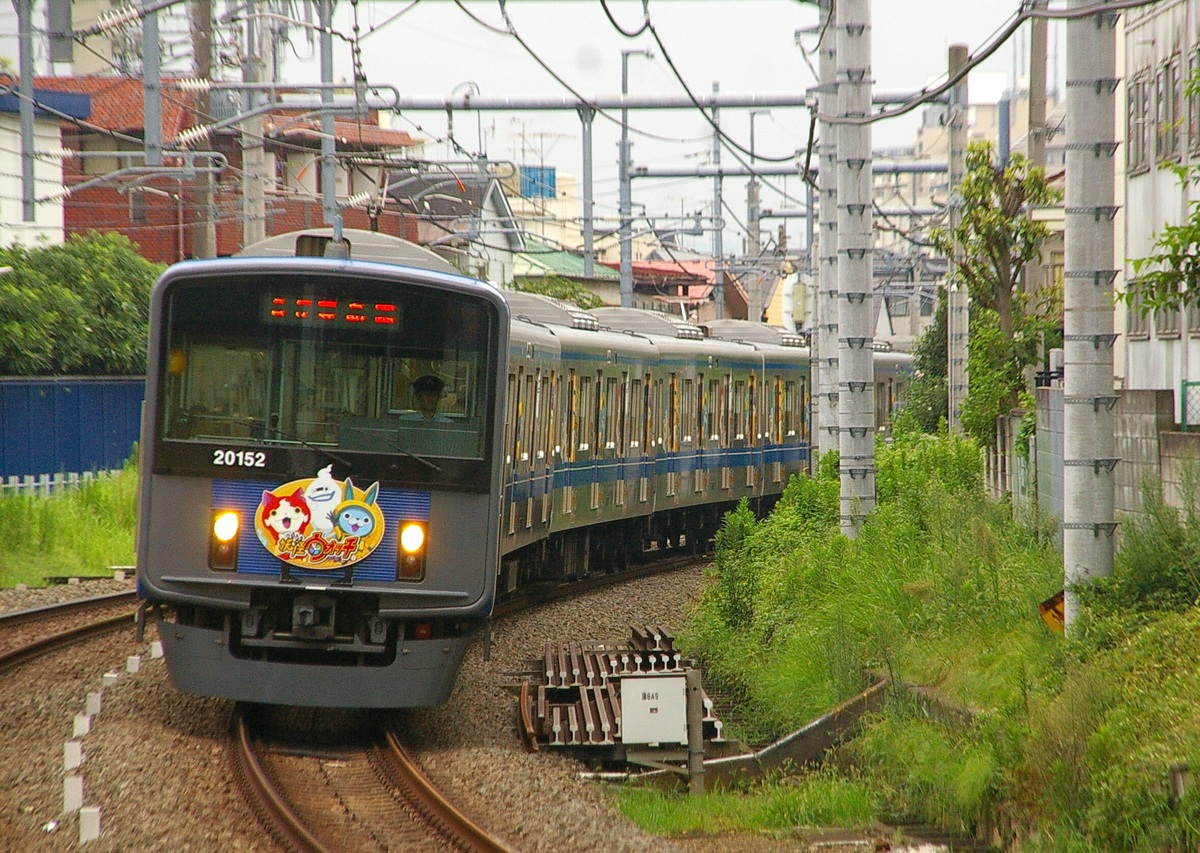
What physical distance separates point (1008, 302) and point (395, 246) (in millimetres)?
9589

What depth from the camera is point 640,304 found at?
5106 centimetres

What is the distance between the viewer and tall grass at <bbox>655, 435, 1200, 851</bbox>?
716 centimetres

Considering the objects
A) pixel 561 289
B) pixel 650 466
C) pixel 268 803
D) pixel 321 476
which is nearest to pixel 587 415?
→ pixel 650 466

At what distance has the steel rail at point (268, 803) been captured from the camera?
730cm

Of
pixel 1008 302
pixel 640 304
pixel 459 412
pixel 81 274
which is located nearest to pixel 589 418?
pixel 1008 302

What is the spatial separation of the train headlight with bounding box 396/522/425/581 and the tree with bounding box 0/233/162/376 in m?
16.9

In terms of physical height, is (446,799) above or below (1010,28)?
below

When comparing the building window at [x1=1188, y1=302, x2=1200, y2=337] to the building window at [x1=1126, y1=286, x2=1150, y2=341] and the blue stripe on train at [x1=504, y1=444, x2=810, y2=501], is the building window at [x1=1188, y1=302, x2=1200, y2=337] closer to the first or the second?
→ the building window at [x1=1126, y1=286, x2=1150, y2=341]

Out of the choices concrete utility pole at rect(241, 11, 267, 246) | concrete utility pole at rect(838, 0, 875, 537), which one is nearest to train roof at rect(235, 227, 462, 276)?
concrete utility pole at rect(838, 0, 875, 537)

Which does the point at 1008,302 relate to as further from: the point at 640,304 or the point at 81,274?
the point at 640,304

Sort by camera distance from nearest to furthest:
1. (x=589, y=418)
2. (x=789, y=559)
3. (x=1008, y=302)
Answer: (x=789, y=559), (x=589, y=418), (x=1008, y=302)

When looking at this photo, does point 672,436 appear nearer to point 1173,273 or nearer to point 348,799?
point 1173,273

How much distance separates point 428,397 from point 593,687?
2904mm

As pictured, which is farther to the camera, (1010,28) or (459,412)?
(459,412)
